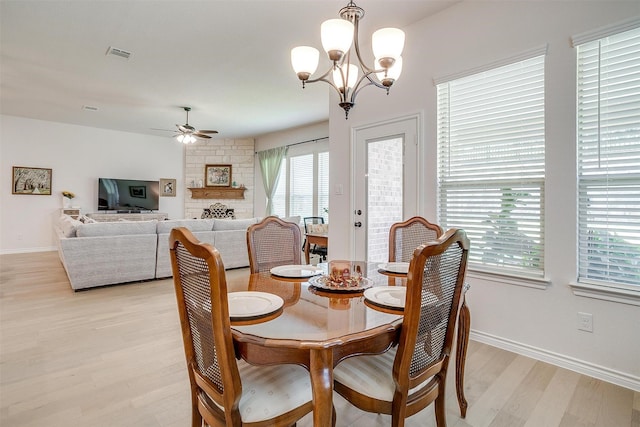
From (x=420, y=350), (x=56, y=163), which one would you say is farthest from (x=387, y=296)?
(x=56, y=163)

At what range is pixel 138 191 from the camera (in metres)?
7.71

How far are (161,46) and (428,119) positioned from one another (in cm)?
296

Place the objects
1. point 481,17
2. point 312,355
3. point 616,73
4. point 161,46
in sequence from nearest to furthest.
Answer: point 312,355 → point 616,73 → point 481,17 → point 161,46

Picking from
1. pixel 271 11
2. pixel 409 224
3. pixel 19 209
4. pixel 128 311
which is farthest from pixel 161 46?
pixel 19 209

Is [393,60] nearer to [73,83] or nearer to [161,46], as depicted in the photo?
[161,46]

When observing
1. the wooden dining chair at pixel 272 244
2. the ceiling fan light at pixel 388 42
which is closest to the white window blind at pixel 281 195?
the wooden dining chair at pixel 272 244

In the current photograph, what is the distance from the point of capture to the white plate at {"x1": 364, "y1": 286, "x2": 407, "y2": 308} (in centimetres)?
129

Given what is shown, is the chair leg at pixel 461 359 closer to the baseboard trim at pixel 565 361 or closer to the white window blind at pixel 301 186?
the baseboard trim at pixel 565 361

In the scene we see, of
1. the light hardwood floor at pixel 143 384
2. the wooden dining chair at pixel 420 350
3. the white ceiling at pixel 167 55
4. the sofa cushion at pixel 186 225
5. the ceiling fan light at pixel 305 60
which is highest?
the white ceiling at pixel 167 55

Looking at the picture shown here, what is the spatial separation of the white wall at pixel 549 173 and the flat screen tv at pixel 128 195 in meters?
6.98

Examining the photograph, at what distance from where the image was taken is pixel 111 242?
403 centimetres

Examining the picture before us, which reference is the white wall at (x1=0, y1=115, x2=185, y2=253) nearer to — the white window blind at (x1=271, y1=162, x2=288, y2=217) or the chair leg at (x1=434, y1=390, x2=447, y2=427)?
the white window blind at (x1=271, y1=162, x2=288, y2=217)

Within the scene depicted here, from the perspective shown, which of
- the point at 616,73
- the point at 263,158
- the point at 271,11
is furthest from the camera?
the point at 263,158

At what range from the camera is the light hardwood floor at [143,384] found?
1650 mm
